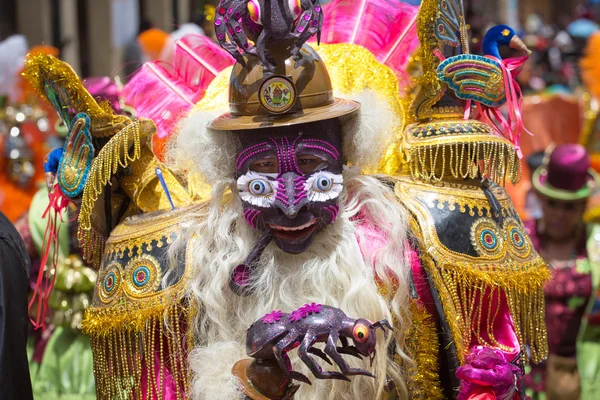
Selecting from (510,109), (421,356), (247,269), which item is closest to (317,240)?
(247,269)

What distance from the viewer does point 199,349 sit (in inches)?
137

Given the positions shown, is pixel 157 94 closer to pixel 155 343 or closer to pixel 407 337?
pixel 155 343

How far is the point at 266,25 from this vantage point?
325 centimetres

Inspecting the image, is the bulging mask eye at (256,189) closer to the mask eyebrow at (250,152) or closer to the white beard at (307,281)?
the mask eyebrow at (250,152)

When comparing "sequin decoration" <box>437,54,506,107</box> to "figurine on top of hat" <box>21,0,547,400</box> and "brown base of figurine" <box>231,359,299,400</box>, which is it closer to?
"figurine on top of hat" <box>21,0,547,400</box>

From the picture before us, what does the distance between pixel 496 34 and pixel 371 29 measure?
71 cm

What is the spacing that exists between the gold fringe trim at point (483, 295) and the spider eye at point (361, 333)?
57cm

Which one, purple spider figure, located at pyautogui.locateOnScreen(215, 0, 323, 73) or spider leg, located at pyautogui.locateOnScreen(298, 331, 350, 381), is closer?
spider leg, located at pyautogui.locateOnScreen(298, 331, 350, 381)

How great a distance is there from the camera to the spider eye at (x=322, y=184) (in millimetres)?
3293

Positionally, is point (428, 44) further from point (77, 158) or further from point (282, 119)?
point (77, 158)

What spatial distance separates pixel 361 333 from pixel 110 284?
40.9 inches

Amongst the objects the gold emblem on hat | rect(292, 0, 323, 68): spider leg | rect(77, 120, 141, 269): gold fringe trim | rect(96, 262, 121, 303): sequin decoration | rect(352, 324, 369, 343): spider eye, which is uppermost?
rect(292, 0, 323, 68): spider leg

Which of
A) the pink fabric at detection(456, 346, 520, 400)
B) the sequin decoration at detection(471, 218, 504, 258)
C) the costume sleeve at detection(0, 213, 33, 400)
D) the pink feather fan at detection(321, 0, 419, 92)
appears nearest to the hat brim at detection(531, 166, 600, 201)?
the pink feather fan at detection(321, 0, 419, 92)

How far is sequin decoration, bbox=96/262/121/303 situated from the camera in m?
3.57
